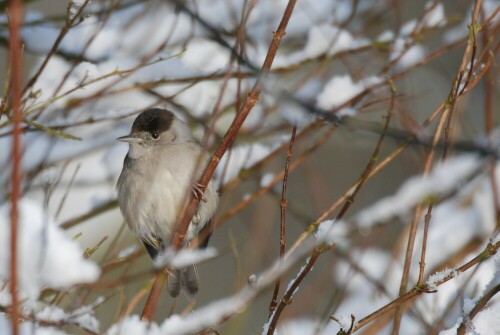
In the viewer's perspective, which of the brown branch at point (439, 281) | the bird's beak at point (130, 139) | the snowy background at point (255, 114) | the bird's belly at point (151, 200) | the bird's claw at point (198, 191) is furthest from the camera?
the bird's beak at point (130, 139)

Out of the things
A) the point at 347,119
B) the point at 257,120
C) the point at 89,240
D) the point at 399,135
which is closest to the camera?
the point at 399,135

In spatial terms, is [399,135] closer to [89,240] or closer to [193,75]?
[193,75]

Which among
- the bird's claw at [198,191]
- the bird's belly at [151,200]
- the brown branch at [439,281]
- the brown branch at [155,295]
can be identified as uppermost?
the bird's belly at [151,200]

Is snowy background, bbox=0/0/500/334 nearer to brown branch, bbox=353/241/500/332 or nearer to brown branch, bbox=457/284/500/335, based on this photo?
brown branch, bbox=457/284/500/335

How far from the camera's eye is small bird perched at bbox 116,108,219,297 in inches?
163

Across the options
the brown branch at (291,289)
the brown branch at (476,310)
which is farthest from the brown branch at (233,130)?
the brown branch at (476,310)

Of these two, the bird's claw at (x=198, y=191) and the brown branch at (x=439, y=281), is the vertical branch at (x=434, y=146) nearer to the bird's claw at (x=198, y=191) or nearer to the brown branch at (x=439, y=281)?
the brown branch at (x=439, y=281)

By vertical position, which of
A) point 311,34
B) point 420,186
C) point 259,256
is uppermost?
point 311,34

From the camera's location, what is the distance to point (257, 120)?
4617 millimetres

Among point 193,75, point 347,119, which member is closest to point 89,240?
point 193,75

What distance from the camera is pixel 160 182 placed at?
4.16 metres

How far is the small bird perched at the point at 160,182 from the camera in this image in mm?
4141

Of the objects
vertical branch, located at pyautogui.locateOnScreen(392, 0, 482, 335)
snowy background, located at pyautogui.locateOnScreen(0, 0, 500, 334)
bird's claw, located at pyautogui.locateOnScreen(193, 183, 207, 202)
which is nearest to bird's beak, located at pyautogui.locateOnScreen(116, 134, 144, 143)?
snowy background, located at pyautogui.locateOnScreen(0, 0, 500, 334)

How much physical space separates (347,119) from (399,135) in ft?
1.87
